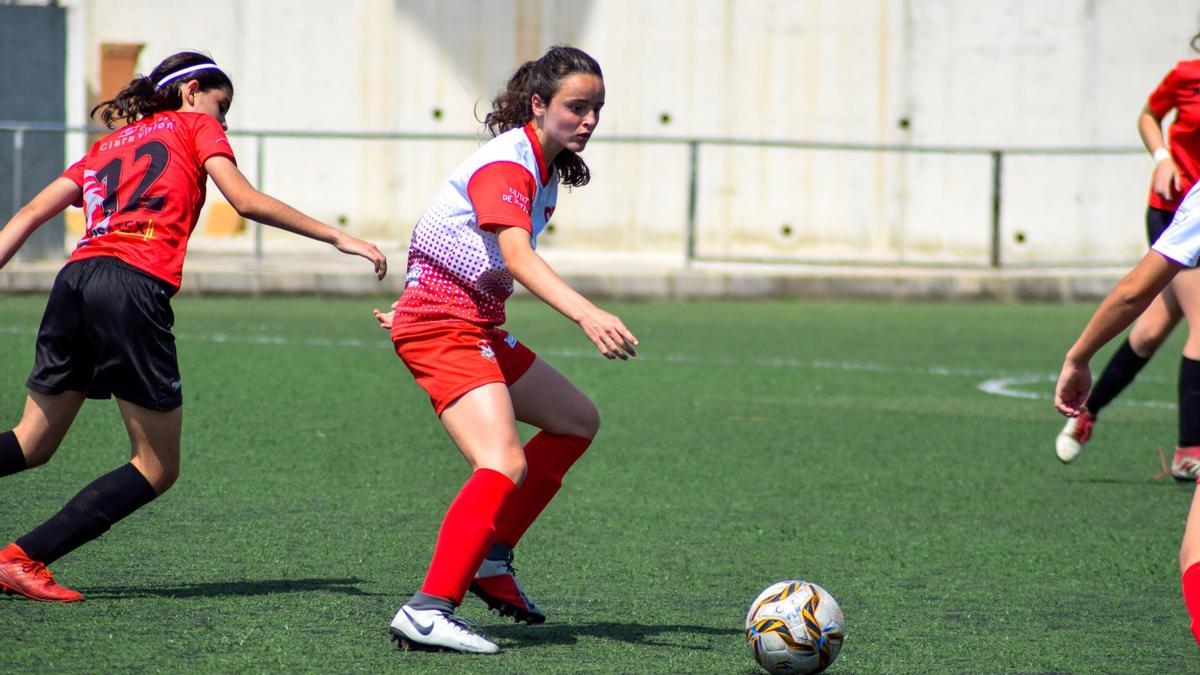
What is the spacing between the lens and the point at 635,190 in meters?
22.6

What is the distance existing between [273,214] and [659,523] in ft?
7.78

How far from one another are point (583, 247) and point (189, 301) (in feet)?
23.7

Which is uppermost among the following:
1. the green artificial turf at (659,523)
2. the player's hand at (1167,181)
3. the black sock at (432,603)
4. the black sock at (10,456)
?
the player's hand at (1167,181)

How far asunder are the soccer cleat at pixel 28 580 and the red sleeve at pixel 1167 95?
544cm

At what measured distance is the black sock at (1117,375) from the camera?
8.53 meters

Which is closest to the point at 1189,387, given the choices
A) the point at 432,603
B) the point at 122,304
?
the point at 432,603

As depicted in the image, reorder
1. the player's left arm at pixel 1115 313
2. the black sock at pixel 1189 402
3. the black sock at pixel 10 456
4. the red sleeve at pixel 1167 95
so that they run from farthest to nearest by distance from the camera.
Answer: the red sleeve at pixel 1167 95 < the black sock at pixel 1189 402 < the black sock at pixel 10 456 < the player's left arm at pixel 1115 313

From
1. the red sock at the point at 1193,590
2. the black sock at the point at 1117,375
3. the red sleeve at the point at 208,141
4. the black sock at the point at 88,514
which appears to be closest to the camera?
the red sock at the point at 1193,590

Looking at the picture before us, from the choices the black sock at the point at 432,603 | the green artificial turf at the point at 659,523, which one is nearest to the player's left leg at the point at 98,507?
the green artificial turf at the point at 659,523

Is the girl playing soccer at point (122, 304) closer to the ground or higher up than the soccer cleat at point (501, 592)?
higher up

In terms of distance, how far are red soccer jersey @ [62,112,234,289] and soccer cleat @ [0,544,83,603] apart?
0.92 meters

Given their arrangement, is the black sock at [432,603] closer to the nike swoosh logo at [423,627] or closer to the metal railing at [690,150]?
the nike swoosh logo at [423,627]

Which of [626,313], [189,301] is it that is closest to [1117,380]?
[626,313]

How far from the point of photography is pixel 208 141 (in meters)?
5.48
